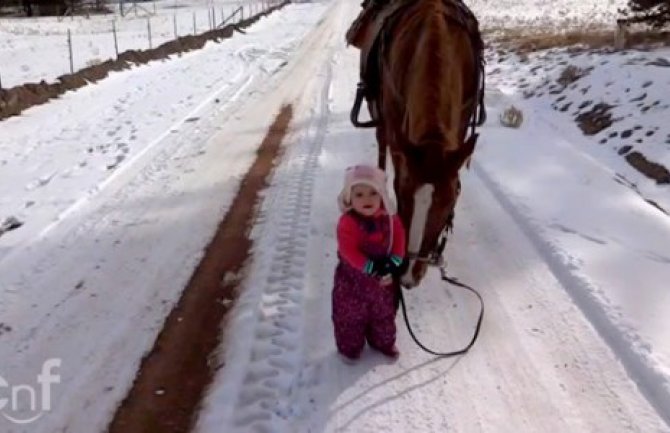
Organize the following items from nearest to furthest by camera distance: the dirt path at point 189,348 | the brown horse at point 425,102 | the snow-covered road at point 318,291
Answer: the brown horse at point 425,102 → the dirt path at point 189,348 → the snow-covered road at point 318,291

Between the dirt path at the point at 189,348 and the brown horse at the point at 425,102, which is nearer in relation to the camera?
the brown horse at the point at 425,102

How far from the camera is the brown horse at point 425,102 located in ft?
11.3

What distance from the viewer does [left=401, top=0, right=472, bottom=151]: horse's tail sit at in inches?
143

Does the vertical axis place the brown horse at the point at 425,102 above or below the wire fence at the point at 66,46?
above

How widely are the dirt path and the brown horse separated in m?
1.38

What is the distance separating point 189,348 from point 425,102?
2109 millimetres

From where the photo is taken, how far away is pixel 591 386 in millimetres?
3850

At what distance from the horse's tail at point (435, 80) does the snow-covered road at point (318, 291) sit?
1408 millimetres

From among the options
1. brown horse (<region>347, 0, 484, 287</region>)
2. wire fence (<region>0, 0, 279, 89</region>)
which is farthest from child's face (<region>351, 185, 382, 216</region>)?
wire fence (<region>0, 0, 279, 89</region>)

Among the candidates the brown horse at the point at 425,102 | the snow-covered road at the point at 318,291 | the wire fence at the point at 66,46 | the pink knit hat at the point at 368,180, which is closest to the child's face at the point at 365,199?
the pink knit hat at the point at 368,180

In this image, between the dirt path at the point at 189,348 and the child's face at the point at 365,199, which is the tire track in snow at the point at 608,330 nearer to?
the child's face at the point at 365,199

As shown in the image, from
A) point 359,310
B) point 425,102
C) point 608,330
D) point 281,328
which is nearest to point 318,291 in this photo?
point 281,328

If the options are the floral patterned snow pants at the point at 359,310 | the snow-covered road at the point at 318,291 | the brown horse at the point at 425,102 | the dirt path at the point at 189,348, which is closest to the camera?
the brown horse at the point at 425,102

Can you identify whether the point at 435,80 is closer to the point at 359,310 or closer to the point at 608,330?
the point at 359,310
